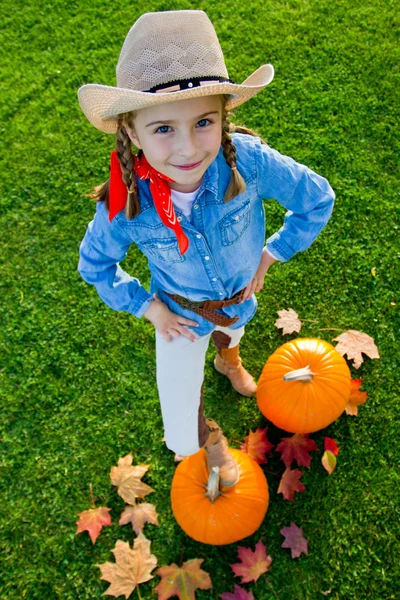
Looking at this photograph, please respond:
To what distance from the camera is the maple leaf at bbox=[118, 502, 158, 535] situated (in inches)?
120

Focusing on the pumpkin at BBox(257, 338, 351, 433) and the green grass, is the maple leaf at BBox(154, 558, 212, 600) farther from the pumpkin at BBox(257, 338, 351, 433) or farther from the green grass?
the pumpkin at BBox(257, 338, 351, 433)

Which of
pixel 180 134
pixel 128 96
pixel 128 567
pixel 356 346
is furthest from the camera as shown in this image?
pixel 356 346

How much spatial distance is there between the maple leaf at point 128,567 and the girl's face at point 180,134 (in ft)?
6.83

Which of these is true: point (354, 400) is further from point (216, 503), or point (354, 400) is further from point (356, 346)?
point (216, 503)

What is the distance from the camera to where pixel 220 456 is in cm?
275

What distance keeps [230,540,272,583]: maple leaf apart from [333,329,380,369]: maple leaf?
47.0 inches

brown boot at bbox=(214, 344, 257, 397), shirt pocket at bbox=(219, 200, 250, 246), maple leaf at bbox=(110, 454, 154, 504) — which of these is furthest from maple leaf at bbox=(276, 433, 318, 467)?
shirt pocket at bbox=(219, 200, 250, 246)

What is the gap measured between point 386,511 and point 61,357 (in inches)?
84.7

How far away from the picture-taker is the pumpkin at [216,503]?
2.75 m

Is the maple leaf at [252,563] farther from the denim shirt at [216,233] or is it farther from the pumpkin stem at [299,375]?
the denim shirt at [216,233]

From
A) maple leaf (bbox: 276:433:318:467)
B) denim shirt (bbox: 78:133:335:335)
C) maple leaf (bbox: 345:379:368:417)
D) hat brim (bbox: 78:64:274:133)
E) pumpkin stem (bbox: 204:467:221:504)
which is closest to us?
hat brim (bbox: 78:64:274:133)

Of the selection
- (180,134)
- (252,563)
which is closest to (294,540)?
(252,563)

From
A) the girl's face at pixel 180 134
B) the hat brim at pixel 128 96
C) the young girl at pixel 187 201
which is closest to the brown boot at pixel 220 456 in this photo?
the young girl at pixel 187 201

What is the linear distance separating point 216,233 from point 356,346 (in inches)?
66.2
